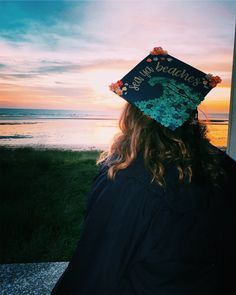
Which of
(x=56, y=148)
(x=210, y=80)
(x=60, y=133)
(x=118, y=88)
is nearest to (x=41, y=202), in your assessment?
(x=56, y=148)

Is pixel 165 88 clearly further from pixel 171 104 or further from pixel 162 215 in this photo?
pixel 162 215

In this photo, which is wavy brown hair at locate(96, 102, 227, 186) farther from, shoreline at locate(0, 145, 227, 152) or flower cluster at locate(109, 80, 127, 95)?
shoreline at locate(0, 145, 227, 152)

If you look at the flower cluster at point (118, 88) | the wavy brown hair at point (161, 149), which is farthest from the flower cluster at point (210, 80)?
the flower cluster at point (118, 88)

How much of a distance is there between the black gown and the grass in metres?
1.52

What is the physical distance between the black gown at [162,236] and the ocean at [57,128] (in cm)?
140

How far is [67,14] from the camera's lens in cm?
238

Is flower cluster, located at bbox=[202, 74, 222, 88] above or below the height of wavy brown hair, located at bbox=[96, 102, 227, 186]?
above

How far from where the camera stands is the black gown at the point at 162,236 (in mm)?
1077

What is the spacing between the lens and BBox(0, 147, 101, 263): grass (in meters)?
2.67

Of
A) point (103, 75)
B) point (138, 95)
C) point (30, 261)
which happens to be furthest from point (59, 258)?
point (138, 95)

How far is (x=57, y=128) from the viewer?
2584mm

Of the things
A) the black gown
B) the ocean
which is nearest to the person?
the black gown

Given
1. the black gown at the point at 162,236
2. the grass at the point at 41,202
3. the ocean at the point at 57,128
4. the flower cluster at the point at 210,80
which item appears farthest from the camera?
the grass at the point at 41,202

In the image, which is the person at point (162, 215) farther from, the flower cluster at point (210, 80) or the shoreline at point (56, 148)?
the shoreline at point (56, 148)
